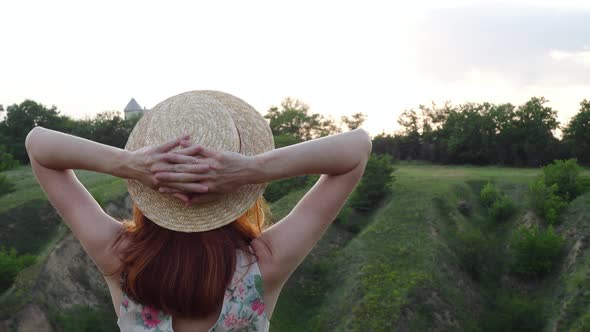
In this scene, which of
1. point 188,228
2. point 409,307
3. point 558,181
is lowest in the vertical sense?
point 409,307

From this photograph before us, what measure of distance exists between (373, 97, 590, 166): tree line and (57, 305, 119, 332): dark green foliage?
21.6m

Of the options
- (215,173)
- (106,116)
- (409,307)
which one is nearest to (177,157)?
(215,173)

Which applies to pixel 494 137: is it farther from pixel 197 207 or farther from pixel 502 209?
pixel 197 207

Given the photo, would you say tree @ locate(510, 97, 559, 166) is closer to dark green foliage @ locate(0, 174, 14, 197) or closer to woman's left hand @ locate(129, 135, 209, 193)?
dark green foliage @ locate(0, 174, 14, 197)

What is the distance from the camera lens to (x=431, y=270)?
2008 centimetres

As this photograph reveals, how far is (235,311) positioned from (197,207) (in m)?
0.37

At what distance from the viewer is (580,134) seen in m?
31.5

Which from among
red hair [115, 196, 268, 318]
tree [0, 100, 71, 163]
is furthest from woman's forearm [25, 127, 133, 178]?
tree [0, 100, 71, 163]

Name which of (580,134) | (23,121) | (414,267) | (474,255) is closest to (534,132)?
(580,134)

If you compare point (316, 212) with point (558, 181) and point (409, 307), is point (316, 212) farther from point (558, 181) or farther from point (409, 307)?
point (558, 181)

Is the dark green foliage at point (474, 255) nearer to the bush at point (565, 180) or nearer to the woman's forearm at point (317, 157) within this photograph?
the bush at point (565, 180)

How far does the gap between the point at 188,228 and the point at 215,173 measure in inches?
8.0

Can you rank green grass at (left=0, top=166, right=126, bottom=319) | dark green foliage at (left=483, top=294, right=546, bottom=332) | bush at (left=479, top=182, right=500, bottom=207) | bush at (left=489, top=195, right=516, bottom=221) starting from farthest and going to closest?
bush at (left=479, top=182, right=500, bottom=207) → green grass at (left=0, top=166, right=126, bottom=319) → bush at (left=489, top=195, right=516, bottom=221) → dark green foliage at (left=483, top=294, right=546, bottom=332)

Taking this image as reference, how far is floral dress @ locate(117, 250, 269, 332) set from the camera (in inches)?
83.0
